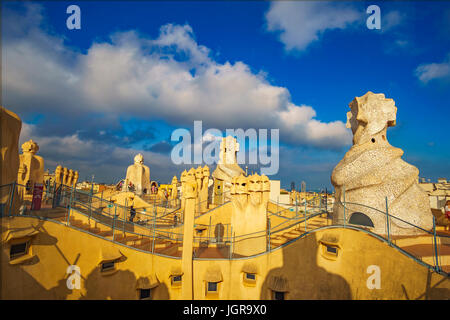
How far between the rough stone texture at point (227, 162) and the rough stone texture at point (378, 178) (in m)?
13.0

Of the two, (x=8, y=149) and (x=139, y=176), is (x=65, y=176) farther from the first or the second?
(x=8, y=149)

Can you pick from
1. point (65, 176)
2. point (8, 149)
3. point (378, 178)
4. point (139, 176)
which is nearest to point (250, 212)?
point (378, 178)

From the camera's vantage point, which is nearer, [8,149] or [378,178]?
[8,149]

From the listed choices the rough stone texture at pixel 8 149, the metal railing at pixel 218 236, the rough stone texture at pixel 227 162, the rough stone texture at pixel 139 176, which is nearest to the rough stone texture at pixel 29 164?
the metal railing at pixel 218 236

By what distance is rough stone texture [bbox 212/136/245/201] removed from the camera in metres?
23.5

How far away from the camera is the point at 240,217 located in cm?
1096

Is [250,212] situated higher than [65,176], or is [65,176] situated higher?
[65,176]

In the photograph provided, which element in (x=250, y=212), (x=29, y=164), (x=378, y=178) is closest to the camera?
(x=378, y=178)

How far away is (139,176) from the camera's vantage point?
24.9 meters

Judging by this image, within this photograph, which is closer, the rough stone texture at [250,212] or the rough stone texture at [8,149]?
the rough stone texture at [8,149]

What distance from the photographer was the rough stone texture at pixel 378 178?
980 centimetres

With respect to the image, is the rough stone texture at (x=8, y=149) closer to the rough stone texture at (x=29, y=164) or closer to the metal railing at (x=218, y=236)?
the metal railing at (x=218, y=236)

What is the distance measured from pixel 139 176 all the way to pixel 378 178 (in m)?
21.6
